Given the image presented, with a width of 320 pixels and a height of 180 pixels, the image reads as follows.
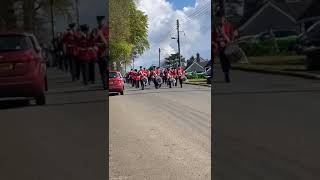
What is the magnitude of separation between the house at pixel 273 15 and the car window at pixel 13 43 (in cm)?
94

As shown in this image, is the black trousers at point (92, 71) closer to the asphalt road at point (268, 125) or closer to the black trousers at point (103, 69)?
the black trousers at point (103, 69)

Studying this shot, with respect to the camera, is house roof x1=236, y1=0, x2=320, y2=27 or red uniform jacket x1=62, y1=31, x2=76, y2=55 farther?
red uniform jacket x1=62, y1=31, x2=76, y2=55

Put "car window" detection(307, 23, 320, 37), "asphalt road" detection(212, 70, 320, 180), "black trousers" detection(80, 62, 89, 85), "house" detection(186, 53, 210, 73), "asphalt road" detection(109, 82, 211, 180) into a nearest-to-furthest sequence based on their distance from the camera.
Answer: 1. "car window" detection(307, 23, 320, 37)
2. "asphalt road" detection(212, 70, 320, 180)
3. "black trousers" detection(80, 62, 89, 85)
4. "house" detection(186, 53, 210, 73)
5. "asphalt road" detection(109, 82, 211, 180)

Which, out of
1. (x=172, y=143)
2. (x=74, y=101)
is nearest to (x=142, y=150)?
(x=172, y=143)

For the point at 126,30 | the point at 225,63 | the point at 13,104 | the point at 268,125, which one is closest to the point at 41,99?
the point at 13,104

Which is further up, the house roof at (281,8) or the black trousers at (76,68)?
the house roof at (281,8)

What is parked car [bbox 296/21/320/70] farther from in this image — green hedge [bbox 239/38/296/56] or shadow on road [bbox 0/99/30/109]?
shadow on road [bbox 0/99/30/109]

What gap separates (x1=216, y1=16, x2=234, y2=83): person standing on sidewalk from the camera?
93.4 inches

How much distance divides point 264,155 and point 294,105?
28 centimetres

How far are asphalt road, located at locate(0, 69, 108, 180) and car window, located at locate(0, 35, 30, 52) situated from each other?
19cm

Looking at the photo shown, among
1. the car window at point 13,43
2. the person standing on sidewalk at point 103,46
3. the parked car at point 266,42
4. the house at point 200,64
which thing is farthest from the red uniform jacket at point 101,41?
the parked car at point 266,42

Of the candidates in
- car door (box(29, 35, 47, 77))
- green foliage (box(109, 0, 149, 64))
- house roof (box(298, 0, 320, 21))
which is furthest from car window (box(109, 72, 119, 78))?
house roof (box(298, 0, 320, 21))

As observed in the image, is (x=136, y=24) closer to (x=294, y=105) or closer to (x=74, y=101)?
(x=74, y=101)

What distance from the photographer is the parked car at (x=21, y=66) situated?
2.28 metres
